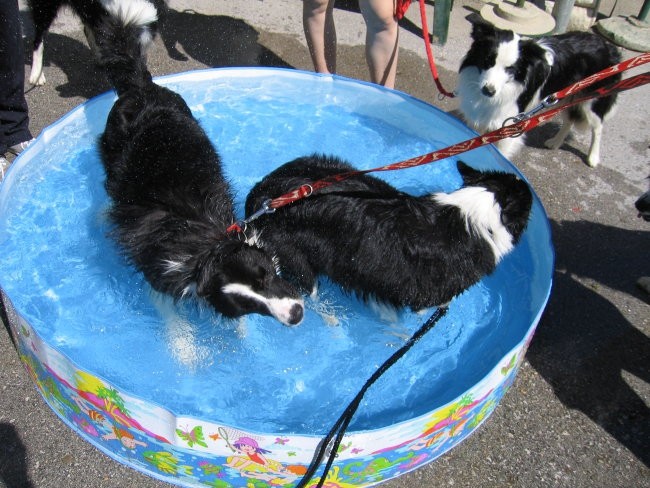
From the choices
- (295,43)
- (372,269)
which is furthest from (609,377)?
(295,43)

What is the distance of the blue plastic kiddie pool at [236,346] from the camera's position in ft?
8.22

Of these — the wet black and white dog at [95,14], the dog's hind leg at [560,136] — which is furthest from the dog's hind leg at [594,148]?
the wet black and white dog at [95,14]

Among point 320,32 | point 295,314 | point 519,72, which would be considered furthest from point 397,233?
point 320,32

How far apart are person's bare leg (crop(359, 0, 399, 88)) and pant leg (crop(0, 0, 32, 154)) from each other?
2.52 m

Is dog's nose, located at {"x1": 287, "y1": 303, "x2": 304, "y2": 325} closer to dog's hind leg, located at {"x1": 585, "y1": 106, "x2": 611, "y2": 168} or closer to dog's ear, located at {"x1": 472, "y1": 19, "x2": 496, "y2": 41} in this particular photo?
dog's ear, located at {"x1": 472, "y1": 19, "x2": 496, "y2": 41}

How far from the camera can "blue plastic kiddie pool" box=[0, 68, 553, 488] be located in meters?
2.51

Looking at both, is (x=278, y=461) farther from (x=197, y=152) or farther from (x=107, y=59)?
(x=107, y=59)

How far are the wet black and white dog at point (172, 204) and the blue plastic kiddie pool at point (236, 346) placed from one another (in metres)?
0.41

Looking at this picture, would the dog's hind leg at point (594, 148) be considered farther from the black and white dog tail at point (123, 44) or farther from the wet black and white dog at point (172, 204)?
the black and white dog tail at point (123, 44)

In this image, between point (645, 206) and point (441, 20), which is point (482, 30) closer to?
point (645, 206)

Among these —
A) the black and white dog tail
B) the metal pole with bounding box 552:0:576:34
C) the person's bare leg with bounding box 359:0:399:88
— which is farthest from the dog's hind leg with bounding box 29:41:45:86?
the metal pole with bounding box 552:0:576:34

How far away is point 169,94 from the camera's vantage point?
3.71m

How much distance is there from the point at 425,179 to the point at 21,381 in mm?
3202

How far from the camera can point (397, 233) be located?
2957mm
